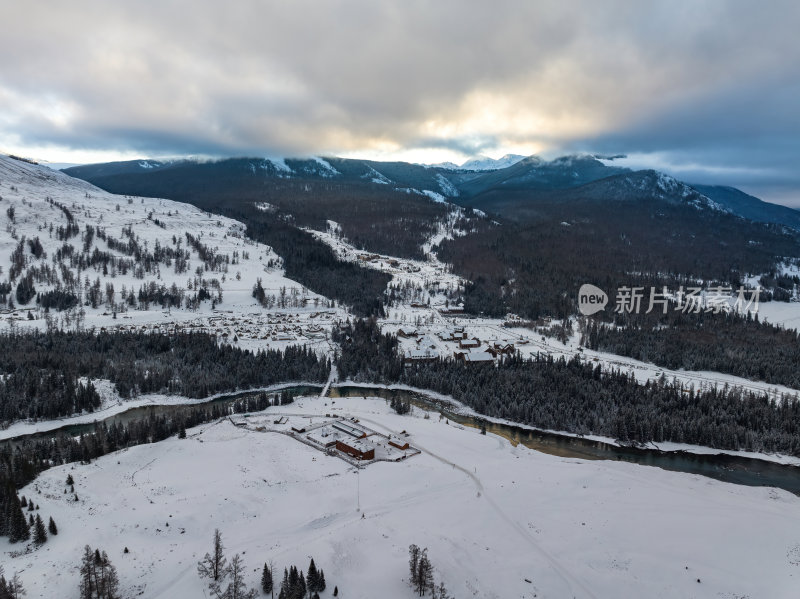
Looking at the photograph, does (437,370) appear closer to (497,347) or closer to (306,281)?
(497,347)

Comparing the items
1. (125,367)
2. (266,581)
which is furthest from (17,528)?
(125,367)

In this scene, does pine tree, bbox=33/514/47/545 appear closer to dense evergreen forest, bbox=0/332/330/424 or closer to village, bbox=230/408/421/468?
village, bbox=230/408/421/468

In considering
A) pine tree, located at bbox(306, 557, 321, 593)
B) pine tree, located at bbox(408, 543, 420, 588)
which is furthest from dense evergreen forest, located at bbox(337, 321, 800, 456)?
pine tree, located at bbox(306, 557, 321, 593)

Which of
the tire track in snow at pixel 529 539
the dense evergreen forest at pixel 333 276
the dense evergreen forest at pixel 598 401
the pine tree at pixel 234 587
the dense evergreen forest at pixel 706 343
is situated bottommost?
the pine tree at pixel 234 587

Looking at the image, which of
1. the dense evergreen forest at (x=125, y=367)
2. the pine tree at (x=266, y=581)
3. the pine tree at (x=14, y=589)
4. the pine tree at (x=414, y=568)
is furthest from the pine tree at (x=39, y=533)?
the dense evergreen forest at (x=125, y=367)

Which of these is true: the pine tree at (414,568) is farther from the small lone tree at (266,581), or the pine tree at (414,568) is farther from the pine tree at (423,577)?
the small lone tree at (266,581)

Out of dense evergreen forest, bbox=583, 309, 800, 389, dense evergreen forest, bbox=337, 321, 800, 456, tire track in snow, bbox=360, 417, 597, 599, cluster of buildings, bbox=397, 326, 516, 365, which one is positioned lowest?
tire track in snow, bbox=360, 417, 597, 599
